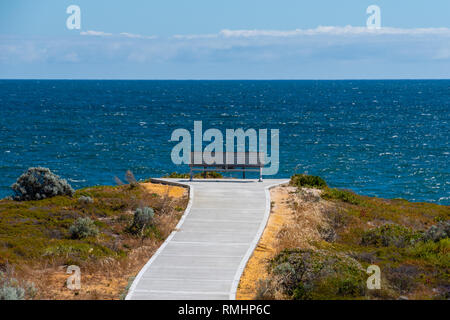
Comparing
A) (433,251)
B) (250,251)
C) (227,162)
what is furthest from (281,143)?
(250,251)

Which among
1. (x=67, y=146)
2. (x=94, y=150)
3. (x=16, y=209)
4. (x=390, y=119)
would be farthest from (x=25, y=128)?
(x=16, y=209)

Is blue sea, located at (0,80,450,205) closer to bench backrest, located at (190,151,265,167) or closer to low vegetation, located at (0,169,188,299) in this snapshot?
bench backrest, located at (190,151,265,167)

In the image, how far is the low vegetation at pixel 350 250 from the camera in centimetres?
1181

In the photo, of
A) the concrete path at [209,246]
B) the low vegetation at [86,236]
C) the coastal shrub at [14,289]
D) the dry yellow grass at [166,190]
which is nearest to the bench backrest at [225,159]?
the concrete path at [209,246]

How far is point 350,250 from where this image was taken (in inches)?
603

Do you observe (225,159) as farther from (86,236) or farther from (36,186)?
(86,236)

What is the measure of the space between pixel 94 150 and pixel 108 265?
146 ft

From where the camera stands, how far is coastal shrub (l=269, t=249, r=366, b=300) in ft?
38.0

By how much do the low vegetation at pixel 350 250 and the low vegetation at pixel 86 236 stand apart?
11.0 feet

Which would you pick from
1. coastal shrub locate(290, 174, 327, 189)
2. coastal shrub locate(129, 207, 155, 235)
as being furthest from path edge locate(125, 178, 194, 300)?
coastal shrub locate(290, 174, 327, 189)

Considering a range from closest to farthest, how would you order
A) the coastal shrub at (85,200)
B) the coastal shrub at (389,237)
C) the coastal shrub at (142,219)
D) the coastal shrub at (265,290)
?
the coastal shrub at (265,290) < the coastal shrub at (389,237) < the coastal shrub at (142,219) < the coastal shrub at (85,200)

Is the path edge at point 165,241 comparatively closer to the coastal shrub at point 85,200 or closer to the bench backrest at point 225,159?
the bench backrest at point 225,159

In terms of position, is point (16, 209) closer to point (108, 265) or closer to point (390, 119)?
point (108, 265)
